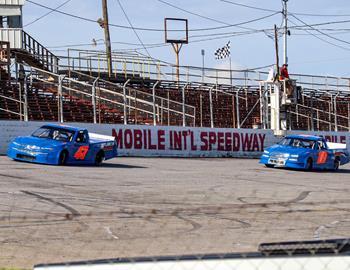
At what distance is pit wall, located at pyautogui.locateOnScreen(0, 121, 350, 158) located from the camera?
1218 inches

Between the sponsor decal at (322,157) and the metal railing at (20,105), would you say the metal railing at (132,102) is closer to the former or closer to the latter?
the metal railing at (20,105)

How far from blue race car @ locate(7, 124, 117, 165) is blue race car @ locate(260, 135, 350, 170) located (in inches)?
233

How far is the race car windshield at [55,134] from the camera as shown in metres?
25.6

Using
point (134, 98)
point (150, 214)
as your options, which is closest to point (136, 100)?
point (134, 98)

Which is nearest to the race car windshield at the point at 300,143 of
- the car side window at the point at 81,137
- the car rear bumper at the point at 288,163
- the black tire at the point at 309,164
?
the black tire at the point at 309,164

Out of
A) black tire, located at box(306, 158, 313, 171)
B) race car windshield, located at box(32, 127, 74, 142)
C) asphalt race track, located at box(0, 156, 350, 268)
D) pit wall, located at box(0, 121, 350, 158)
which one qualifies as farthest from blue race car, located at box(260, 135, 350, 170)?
race car windshield, located at box(32, 127, 74, 142)

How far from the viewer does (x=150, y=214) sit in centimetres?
1339

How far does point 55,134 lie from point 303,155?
28.8ft

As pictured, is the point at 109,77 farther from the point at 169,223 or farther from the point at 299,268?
the point at 299,268

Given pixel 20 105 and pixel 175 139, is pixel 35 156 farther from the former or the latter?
pixel 175 139

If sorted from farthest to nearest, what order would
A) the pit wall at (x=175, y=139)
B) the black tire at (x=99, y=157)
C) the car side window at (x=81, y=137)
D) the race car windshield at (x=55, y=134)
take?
the pit wall at (x=175, y=139) → the black tire at (x=99, y=157) → the car side window at (x=81, y=137) → the race car windshield at (x=55, y=134)

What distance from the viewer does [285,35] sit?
172 feet

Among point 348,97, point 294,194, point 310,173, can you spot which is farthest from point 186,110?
point 294,194

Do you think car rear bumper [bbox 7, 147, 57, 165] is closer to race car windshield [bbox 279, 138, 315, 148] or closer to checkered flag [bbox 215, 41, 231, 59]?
race car windshield [bbox 279, 138, 315, 148]
